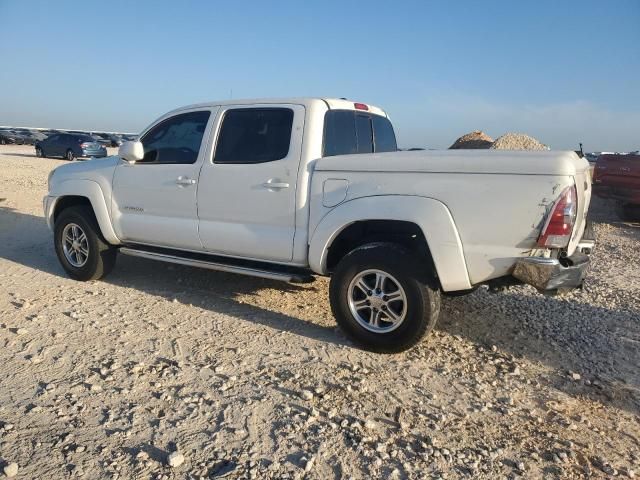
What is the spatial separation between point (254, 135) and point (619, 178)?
27.9 feet

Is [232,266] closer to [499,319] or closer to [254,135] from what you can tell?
[254,135]

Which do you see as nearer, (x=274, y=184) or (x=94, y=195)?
(x=274, y=184)

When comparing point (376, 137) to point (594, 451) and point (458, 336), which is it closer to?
point (458, 336)

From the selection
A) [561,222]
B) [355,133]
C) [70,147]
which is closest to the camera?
[561,222]

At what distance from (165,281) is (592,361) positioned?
426 centimetres

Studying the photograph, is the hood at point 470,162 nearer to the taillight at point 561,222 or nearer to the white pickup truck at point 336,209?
the white pickup truck at point 336,209

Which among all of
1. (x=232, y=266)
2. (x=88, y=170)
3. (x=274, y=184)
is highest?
(x=274, y=184)

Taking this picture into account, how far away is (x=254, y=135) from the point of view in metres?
4.56

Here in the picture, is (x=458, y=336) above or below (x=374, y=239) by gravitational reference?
below

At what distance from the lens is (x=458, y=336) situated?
4.38m

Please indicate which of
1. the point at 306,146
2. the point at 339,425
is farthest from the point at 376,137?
the point at 339,425

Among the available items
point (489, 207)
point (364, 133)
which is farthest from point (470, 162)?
point (364, 133)

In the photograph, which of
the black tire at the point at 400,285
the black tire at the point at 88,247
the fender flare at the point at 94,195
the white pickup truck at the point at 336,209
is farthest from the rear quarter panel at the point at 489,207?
the black tire at the point at 88,247

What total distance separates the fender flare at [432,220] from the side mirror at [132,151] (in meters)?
2.40
